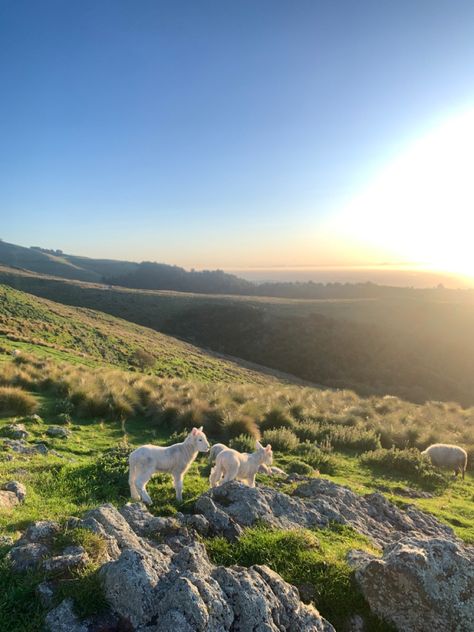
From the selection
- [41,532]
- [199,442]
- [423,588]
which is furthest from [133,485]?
[423,588]

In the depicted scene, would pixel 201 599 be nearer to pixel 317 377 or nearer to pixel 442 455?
pixel 442 455

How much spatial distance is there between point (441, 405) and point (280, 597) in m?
33.6

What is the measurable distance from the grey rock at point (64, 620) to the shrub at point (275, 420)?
1391cm

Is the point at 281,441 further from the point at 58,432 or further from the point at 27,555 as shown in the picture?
the point at 27,555

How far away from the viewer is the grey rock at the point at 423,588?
Result: 192 inches

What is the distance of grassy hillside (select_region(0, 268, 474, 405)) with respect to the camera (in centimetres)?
5822

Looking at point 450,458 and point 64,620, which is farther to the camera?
point 450,458

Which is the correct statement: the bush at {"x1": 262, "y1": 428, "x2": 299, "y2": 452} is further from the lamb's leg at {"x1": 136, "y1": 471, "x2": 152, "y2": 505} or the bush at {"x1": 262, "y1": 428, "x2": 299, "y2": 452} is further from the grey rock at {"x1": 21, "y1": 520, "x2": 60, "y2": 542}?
the grey rock at {"x1": 21, "y1": 520, "x2": 60, "y2": 542}

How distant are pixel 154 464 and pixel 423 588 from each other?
5086 millimetres

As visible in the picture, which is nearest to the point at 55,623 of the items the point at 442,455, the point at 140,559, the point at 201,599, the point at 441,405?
the point at 140,559

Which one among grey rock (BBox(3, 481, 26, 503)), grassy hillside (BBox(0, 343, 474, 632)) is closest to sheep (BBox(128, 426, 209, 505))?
grassy hillside (BBox(0, 343, 474, 632))

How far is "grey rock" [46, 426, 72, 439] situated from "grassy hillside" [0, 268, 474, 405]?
4278cm

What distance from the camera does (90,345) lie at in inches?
1537

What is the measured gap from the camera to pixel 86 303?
82.6 metres
